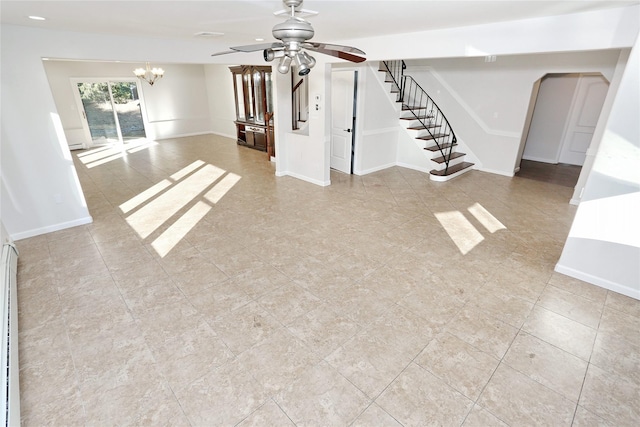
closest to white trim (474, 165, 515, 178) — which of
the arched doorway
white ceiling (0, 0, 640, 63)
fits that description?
the arched doorway

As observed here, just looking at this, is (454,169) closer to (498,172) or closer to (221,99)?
(498,172)

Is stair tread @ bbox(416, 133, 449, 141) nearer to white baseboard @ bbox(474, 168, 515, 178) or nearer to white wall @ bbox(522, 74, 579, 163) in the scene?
white baseboard @ bbox(474, 168, 515, 178)

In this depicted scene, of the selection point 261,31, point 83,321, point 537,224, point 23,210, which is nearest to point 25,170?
point 23,210

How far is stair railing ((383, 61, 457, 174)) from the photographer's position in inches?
279

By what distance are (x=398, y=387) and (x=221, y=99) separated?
424 inches

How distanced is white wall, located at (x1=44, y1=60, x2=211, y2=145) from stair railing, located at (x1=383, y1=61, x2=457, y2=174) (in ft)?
23.5

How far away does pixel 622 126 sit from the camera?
2693mm

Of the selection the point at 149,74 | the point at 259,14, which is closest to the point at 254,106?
the point at 149,74

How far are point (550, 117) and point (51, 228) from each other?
9905 mm

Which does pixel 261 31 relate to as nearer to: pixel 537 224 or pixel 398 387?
pixel 398 387

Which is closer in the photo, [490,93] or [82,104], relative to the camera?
[490,93]

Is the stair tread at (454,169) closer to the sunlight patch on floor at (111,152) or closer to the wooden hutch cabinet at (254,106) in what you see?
the wooden hutch cabinet at (254,106)

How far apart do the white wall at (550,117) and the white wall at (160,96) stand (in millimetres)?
10239

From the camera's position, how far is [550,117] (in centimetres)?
748
